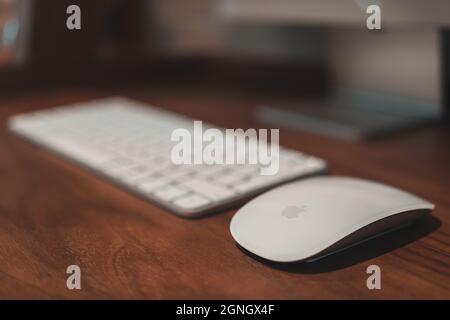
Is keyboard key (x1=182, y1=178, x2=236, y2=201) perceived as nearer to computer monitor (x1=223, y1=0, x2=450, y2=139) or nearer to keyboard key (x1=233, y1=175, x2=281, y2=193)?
keyboard key (x1=233, y1=175, x2=281, y2=193)

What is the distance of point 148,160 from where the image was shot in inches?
22.0

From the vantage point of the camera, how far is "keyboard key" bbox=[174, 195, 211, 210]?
459mm

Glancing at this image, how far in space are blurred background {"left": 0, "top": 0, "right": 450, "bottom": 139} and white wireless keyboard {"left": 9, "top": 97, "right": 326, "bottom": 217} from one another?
185mm

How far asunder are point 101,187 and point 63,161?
0.10 m

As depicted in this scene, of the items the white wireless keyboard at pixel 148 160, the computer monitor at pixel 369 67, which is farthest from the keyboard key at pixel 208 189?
the computer monitor at pixel 369 67

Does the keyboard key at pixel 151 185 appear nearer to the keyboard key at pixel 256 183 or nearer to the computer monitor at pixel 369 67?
the keyboard key at pixel 256 183

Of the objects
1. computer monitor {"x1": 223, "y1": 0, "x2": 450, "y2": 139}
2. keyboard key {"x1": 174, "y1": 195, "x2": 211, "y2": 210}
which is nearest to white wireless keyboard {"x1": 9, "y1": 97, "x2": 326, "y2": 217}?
keyboard key {"x1": 174, "y1": 195, "x2": 211, "y2": 210}

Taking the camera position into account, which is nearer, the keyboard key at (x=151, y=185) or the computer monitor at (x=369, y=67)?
the keyboard key at (x=151, y=185)

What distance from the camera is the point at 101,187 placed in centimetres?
54

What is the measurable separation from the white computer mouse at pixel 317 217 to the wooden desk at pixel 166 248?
0.04 feet

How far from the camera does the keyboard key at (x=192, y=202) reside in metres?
0.46

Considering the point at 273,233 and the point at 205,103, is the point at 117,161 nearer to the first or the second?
the point at 273,233

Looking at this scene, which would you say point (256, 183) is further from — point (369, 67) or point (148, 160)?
point (369, 67)
